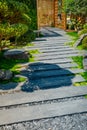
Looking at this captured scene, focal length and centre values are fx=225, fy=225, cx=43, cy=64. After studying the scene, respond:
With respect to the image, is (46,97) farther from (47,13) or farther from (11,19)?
(47,13)

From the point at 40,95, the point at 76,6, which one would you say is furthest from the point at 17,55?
the point at 76,6

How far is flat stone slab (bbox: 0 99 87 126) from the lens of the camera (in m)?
6.29

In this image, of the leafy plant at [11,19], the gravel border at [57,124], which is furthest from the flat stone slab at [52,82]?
the gravel border at [57,124]

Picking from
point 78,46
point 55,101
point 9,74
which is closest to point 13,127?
point 55,101

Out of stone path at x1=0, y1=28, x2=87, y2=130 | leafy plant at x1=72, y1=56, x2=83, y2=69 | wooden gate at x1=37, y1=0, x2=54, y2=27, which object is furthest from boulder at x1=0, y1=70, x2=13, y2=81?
wooden gate at x1=37, y1=0, x2=54, y2=27

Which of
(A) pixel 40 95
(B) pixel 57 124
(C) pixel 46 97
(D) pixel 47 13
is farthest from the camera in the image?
(D) pixel 47 13

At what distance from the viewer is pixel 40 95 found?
7.62 meters

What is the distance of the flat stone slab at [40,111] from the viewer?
629cm

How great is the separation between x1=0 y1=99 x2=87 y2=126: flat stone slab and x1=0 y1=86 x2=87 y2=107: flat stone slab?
391 millimetres

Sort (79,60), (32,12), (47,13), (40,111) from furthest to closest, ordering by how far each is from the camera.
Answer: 1. (47,13)
2. (32,12)
3. (79,60)
4. (40,111)

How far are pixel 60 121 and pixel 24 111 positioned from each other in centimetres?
115

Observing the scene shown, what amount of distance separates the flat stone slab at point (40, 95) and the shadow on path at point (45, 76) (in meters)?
0.32

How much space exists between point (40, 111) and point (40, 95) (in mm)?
1021

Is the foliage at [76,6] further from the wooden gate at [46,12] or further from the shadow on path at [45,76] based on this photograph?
the shadow on path at [45,76]
